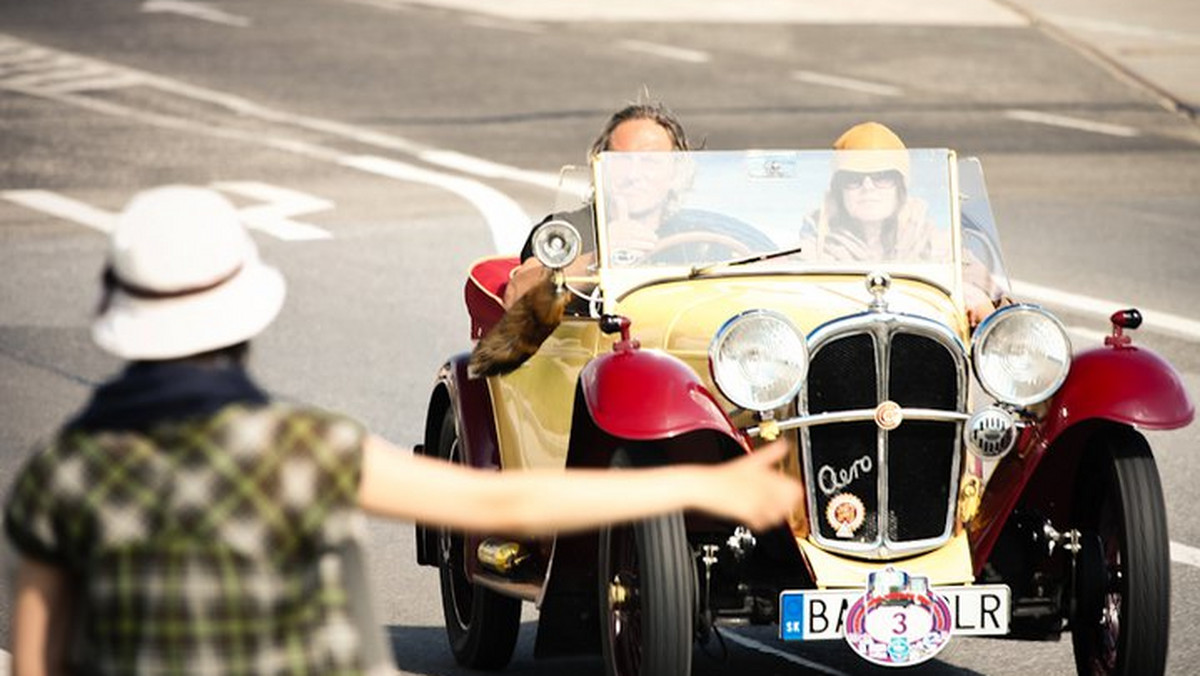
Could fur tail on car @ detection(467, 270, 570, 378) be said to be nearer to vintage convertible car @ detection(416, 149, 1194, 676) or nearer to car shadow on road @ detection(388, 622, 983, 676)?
vintage convertible car @ detection(416, 149, 1194, 676)

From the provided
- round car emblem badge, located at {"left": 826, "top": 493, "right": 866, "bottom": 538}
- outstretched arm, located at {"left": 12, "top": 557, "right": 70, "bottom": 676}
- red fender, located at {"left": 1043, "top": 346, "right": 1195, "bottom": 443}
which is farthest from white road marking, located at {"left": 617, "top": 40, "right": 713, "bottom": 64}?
outstretched arm, located at {"left": 12, "top": 557, "right": 70, "bottom": 676}

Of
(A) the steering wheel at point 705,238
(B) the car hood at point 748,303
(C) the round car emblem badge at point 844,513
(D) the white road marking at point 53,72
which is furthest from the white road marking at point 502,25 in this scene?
(C) the round car emblem badge at point 844,513

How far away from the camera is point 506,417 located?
800cm

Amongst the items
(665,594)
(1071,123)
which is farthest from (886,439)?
(1071,123)

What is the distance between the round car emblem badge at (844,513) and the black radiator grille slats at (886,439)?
1cm

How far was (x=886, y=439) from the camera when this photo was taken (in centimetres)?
709

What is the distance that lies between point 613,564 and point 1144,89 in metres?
17.9

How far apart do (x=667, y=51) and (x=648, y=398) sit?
19.0 m

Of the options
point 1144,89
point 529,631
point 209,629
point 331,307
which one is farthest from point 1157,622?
point 1144,89

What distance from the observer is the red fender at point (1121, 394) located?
6.92m

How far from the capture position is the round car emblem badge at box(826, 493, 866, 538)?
23.3ft

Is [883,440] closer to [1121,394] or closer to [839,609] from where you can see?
[839,609]

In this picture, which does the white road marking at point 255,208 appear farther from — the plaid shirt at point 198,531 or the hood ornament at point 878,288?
the plaid shirt at point 198,531

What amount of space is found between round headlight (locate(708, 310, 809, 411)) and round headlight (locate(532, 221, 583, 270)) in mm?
725
